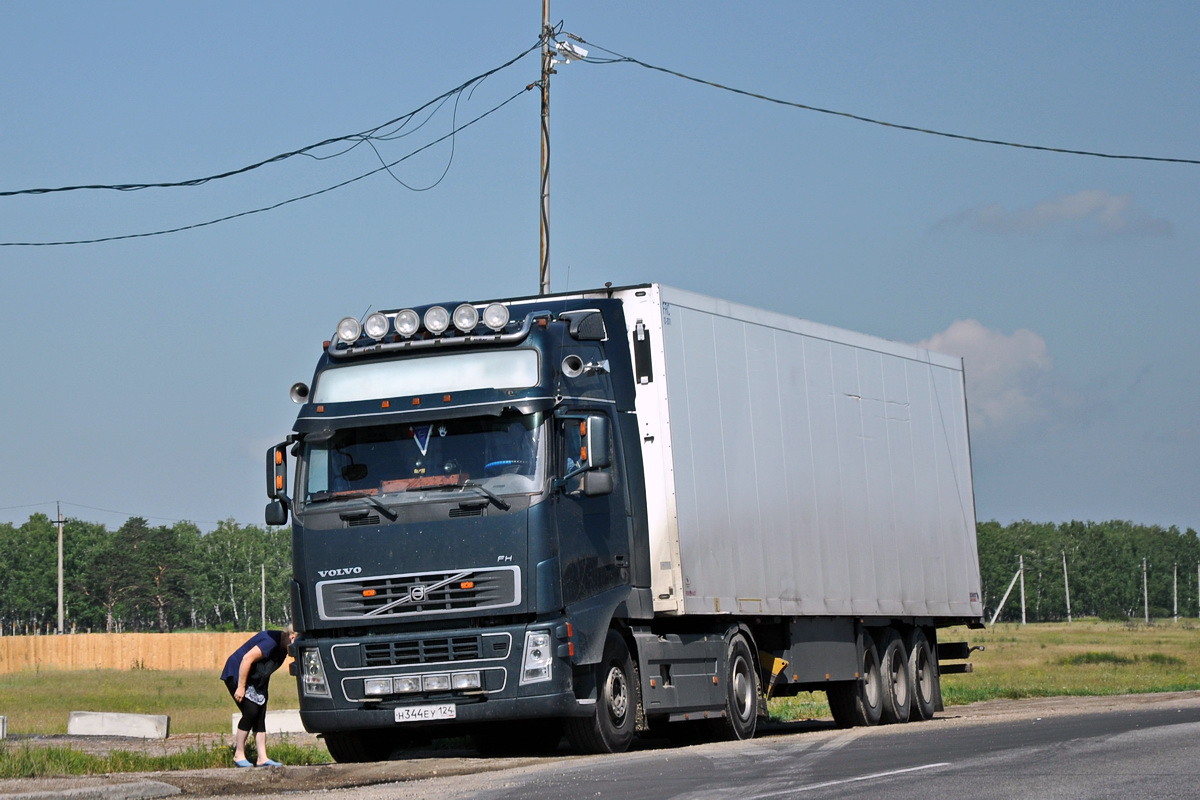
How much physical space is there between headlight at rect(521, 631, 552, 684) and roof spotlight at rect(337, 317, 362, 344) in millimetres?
3057

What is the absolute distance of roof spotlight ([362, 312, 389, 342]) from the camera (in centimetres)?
1412

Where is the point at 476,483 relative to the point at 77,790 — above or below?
above

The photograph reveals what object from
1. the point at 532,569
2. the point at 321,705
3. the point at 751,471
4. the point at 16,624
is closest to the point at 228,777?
the point at 321,705

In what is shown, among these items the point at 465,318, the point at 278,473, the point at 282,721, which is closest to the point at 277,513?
the point at 278,473

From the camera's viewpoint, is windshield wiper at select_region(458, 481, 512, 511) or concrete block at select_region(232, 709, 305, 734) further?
concrete block at select_region(232, 709, 305, 734)

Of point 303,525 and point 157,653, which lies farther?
point 157,653

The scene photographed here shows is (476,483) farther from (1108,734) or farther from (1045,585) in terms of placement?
(1045,585)

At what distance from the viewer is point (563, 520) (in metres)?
Result: 13.5

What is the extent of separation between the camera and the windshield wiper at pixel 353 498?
1336 cm

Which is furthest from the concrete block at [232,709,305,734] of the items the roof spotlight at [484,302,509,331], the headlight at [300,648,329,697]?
the roof spotlight at [484,302,509,331]

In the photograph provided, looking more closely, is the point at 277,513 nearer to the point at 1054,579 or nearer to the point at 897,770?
the point at 897,770

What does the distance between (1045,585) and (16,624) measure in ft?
374

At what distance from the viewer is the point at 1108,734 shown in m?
14.5

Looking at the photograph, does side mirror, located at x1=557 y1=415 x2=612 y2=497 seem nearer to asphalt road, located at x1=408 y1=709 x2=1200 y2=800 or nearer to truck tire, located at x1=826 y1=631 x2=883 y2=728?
asphalt road, located at x1=408 y1=709 x2=1200 y2=800
